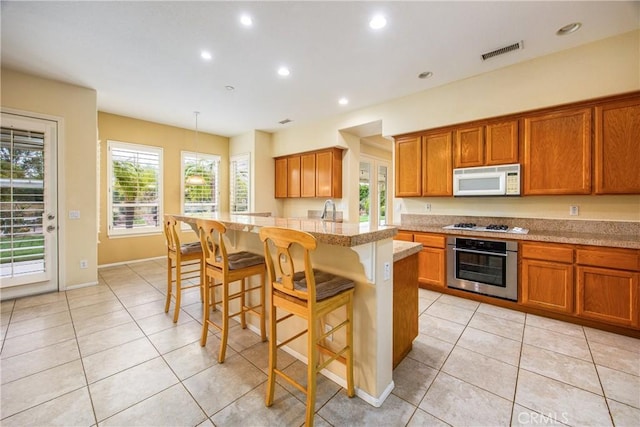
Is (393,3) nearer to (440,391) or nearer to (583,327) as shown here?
(440,391)

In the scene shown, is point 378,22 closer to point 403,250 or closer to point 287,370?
point 403,250

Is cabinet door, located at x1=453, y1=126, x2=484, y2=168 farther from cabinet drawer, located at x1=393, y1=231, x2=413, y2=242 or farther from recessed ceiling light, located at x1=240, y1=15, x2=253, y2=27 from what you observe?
recessed ceiling light, located at x1=240, y1=15, x2=253, y2=27

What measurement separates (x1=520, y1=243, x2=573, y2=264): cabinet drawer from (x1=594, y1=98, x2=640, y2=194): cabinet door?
0.76m

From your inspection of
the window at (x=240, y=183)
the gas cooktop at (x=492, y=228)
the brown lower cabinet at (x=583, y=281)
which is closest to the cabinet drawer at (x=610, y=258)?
the brown lower cabinet at (x=583, y=281)

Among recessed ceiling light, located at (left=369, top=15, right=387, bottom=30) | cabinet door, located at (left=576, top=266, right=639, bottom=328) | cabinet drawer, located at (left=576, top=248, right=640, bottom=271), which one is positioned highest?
recessed ceiling light, located at (left=369, top=15, right=387, bottom=30)

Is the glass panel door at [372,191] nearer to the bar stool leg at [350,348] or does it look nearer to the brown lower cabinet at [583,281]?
the brown lower cabinet at [583,281]

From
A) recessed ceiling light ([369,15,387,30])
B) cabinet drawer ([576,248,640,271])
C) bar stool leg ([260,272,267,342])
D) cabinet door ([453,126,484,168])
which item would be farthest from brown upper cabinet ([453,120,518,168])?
bar stool leg ([260,272,267,342])

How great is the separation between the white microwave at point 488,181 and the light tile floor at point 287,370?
1.52 meters

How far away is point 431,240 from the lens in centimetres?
372

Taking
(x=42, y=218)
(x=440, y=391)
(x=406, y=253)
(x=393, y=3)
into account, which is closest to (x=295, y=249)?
(x=406, y=253)

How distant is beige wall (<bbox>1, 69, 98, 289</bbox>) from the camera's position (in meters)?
3.64

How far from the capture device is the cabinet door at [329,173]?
5.27m

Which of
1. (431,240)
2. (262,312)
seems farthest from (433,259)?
(262,312)

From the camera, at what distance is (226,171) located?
269 inches
